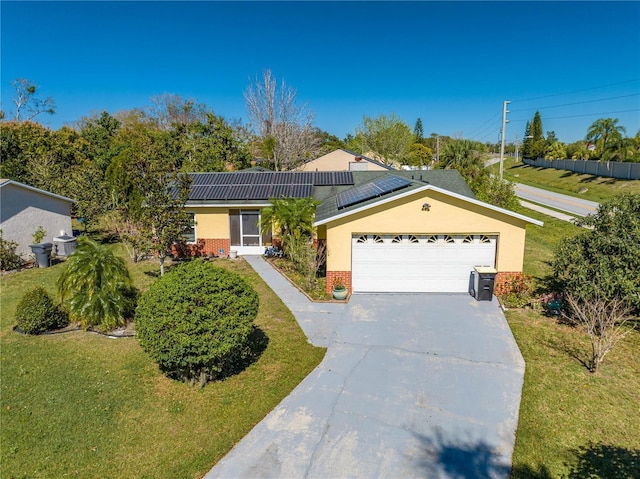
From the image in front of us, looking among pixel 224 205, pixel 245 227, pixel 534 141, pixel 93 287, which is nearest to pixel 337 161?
pixel 245 227

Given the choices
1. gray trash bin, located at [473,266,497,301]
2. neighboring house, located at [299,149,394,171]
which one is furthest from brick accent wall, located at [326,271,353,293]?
neighboring house, located at [299,149,394,171]

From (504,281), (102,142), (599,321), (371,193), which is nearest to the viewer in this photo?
(599,321)

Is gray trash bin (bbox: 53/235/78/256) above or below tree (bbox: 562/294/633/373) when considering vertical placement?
above

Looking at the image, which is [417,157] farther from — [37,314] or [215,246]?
[37,314]

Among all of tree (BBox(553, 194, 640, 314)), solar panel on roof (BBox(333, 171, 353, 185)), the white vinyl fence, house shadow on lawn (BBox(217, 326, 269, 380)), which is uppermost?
the white vinyl fence

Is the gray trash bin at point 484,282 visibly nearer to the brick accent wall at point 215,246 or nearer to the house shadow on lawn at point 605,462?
the house shadow on lawn at point 605,462

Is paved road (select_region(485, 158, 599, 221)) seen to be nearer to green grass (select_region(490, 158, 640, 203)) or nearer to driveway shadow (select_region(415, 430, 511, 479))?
green grass (select_region(490, 158, 640, 203))
